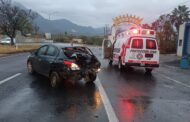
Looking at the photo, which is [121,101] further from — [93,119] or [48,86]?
[48,86]

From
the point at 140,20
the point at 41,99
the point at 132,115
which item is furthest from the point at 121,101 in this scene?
the point at 140,20

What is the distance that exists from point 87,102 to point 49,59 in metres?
3.61

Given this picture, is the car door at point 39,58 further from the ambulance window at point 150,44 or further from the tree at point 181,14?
the tree at point 181,14

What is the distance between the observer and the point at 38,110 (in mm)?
7949

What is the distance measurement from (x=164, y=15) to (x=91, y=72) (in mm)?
43331

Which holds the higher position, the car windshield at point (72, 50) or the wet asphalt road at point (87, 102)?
the car windshield at point (72, 50)

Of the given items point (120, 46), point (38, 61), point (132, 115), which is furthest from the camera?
point (120, 46)

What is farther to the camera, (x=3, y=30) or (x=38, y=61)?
(x=3, y=30)

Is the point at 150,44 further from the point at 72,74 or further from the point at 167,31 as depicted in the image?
the point at 167,31

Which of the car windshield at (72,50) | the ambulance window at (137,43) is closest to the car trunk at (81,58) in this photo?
the car windshield at (72,50)

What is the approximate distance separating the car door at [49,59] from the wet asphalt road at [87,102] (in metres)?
0.51

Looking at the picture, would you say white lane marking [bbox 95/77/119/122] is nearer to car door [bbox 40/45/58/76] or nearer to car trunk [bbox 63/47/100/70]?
car trunk [bbox 63/47/100/70]

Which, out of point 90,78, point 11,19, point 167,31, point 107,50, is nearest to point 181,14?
point 167,31

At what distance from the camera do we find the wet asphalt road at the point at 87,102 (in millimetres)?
7465
